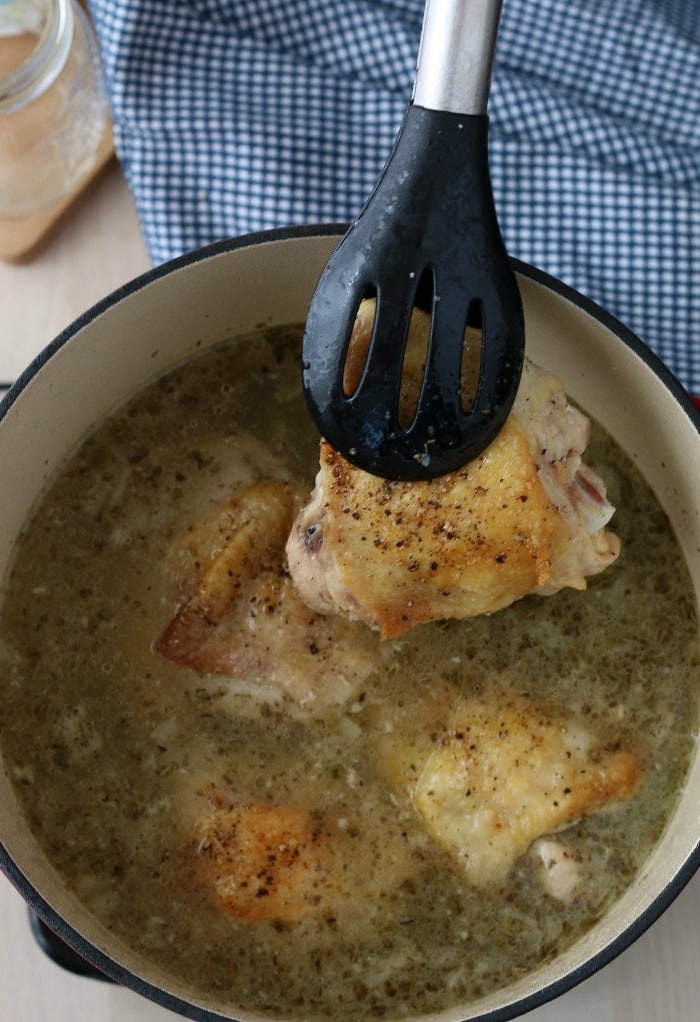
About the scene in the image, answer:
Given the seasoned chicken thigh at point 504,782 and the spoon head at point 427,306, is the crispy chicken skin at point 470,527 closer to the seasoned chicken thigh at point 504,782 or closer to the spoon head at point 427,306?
the spoon head at point 427,306

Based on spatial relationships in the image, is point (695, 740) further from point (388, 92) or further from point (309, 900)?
point (388, 92)

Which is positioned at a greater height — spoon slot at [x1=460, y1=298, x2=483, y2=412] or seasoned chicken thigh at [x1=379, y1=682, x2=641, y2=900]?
spoon slot at [x1=460, y1=298, x2=483, y2=412]

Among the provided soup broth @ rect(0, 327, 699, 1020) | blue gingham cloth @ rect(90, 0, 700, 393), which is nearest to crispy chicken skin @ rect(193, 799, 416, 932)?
soup broth @ rect(0, 327, 699, 1020)

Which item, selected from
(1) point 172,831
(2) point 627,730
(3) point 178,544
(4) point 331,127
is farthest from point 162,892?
(4) point 331,127

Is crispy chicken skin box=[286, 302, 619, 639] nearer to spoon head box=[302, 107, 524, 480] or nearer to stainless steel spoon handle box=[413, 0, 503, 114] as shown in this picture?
spoon head box=[302, 107, 524, 480]

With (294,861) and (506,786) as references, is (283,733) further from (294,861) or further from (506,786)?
(506,786)
